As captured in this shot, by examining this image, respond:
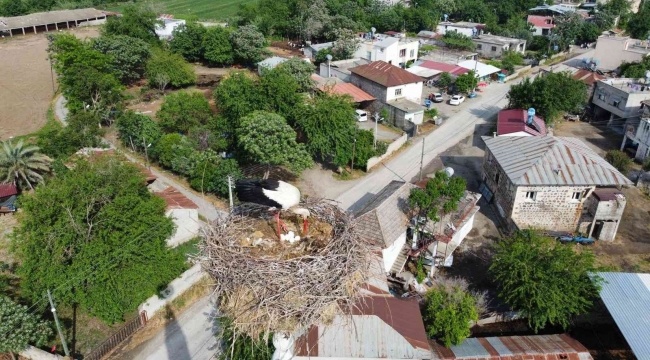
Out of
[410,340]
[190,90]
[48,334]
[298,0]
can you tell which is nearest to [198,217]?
[48,334]

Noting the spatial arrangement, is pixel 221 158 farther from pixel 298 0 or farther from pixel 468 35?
pixel 468 35

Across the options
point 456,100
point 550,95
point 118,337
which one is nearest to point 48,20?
point 456,100

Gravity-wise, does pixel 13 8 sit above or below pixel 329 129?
above

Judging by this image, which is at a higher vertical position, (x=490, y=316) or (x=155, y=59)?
(x=155, y=59)

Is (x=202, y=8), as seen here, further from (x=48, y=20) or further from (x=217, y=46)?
(x=217, y=46)

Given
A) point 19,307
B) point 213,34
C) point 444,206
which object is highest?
point 213,34

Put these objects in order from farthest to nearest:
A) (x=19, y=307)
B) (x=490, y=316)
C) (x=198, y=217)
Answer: (x=198, y=217) < (x=490, y=316) < (x=19, y=307)

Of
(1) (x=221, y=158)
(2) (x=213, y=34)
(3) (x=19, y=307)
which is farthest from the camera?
(2) (x=213, y=34)
